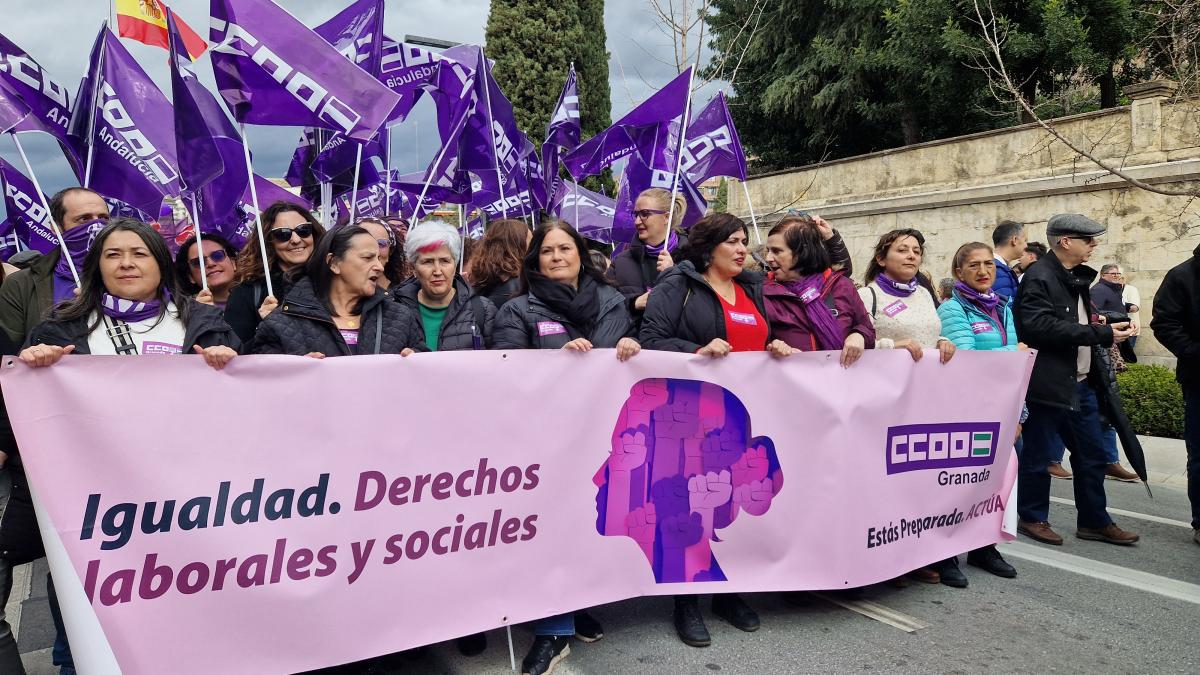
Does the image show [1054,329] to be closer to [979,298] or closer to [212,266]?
[979,298]

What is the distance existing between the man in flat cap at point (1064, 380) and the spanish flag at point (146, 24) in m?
5.83

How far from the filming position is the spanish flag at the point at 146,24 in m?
5.81

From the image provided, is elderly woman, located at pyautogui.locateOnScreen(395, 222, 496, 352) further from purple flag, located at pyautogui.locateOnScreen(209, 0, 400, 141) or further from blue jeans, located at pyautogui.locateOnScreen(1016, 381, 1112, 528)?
blue jeans, located at pyautogui.locateOnScreen(1016, 381, 1112, 528)

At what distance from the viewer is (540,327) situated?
388 centimetres

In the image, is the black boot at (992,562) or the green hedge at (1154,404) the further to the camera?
the green hedge at (1154,404)

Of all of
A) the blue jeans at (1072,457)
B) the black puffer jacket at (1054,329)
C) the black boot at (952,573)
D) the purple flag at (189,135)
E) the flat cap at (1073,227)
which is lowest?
the black boot at (952,573)

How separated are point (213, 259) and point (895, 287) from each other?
12.5 ft

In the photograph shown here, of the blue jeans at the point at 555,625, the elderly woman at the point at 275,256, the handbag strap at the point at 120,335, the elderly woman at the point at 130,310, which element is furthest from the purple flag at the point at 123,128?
the blue jeans at the point at 555,625

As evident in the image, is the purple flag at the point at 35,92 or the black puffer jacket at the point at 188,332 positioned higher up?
the purple flag at the point at 35,92

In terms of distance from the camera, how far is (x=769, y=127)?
22969 millimetres

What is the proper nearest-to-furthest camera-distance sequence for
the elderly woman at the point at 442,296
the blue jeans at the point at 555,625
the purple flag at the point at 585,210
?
the blue jeans at the point at 555,625
the elderly woman at the point at 442,296
the purple flag at the point at 585,210

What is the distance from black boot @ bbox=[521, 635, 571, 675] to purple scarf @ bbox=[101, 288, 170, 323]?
193 cm

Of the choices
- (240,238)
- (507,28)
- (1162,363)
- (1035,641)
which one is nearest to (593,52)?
(507,28)

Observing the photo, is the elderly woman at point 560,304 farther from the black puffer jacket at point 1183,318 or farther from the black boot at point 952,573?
the black puffer jacket at point 1183,318
